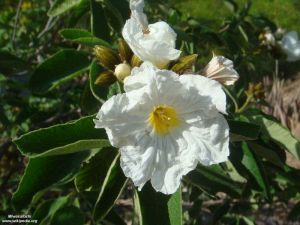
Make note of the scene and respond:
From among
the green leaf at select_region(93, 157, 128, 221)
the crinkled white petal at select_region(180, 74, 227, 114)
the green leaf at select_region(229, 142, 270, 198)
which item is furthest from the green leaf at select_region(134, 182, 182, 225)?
the green leaf at select_region(229, 142, 270, 198)

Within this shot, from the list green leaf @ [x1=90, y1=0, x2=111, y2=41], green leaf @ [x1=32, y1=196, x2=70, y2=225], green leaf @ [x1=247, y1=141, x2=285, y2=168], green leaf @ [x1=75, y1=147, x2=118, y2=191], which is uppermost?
green leaf @ [x1=90, y1=0, x2=111, y2=41]

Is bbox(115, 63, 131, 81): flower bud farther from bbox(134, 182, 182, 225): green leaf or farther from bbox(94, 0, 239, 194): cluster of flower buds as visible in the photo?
bbox(134, 182, 182, 225): green leaf

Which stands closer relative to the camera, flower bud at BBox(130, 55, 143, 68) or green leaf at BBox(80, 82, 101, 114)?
flower bud at BBox(130, 55, 143, 68)

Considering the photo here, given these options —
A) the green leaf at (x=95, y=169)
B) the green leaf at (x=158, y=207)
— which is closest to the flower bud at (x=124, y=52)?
the green leaf at (x=95, y=169)

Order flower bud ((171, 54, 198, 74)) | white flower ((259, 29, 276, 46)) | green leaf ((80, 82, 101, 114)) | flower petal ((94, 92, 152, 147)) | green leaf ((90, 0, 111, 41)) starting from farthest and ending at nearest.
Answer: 1. white flower ((259, 29, 276, 46))
2. green leaf ((90, 0, 111, 41))
3. green leaf ((80, 82, 101, 114))
4. flower bud ((171, 54, 198, 74))
5. flower petal ((94, 92, 152, 147))

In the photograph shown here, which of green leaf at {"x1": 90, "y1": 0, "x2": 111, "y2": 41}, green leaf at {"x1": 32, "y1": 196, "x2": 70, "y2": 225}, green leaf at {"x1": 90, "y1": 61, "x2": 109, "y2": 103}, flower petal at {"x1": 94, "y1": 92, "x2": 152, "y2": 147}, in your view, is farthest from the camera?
green leaf at {"x1": 32, "y1": 196, "x2": 70, "y2": 225}

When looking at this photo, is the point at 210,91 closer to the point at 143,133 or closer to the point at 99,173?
the point at 143,133

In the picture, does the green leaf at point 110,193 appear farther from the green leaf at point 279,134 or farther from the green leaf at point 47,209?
the green leaf at point 279,134

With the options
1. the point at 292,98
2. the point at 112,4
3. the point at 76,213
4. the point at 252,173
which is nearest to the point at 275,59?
the point at 252,173

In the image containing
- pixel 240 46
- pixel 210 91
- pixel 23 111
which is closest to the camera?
pixel 210 91
